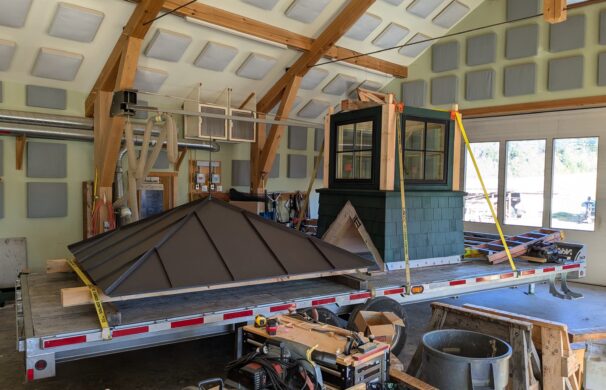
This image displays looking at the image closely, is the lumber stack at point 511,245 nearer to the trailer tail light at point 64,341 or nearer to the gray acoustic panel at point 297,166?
the gray acoustic panel at point 297,166

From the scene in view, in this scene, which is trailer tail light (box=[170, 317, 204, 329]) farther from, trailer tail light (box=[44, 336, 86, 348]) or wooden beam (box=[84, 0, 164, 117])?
wooden beam (box=[84, 0, 164, 117])

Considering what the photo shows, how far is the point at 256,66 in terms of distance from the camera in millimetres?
8391

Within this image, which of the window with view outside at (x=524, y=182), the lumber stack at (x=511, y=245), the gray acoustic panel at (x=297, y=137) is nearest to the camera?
the lumber stack at (x=511, y=245)

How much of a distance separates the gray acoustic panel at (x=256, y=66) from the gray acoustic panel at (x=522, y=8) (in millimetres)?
4747

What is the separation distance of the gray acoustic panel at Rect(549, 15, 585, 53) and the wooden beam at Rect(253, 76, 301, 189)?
15.5 feet

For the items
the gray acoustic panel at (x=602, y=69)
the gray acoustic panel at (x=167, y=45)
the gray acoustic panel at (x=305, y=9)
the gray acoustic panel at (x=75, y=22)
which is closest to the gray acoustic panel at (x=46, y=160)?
the gray acoustic panel at (x=75, y=22)

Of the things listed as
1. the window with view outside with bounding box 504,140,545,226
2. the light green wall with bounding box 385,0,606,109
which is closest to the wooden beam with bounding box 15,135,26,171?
the light green wall with bounding box 385,0,606,109

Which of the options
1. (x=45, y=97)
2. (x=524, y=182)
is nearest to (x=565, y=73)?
(x=524, y=182)

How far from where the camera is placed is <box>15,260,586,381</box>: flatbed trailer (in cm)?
301

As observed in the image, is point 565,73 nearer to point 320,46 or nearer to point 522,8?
point 522,8

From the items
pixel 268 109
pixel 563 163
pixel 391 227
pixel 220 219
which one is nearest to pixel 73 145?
pixel 268 109

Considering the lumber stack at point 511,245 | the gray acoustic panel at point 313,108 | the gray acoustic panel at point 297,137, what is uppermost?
the gray acoustic panel at point 313,108

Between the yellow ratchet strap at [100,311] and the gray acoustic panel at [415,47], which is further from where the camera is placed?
the gray acoustic panel at [415,47]

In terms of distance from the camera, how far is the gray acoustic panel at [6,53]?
629cm
